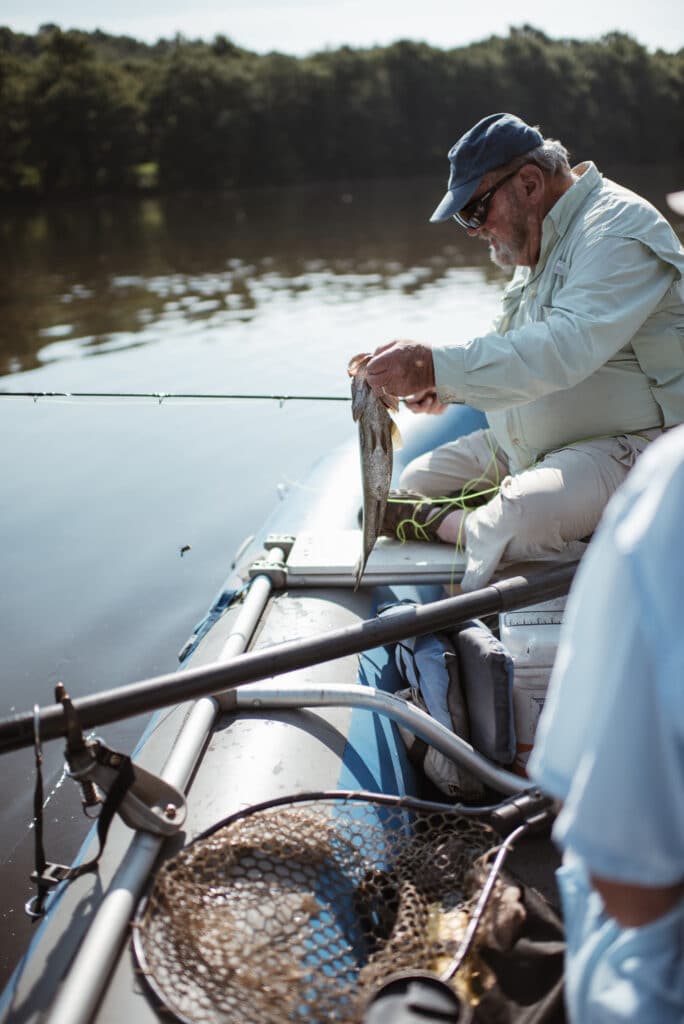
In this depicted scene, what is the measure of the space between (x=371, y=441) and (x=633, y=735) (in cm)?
221

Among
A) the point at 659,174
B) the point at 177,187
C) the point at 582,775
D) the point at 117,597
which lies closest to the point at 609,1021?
the point at 582,775

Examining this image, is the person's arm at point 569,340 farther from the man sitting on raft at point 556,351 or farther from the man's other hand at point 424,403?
the man's other hand at point 424,403

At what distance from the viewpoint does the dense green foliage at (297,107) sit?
151 ft

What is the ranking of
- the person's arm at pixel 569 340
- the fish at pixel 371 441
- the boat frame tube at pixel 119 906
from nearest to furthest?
the boat frame tube at pixel 119 906 → the person's arm at pixel 569 340 → the fish at pixel 371 441

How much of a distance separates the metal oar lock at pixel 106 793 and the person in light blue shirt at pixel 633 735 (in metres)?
1.12

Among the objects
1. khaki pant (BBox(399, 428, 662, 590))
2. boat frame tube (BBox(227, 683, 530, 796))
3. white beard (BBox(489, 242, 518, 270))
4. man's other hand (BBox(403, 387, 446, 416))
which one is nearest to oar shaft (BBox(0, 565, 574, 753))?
boat frame tube (BBox(227, 683, 530, 796))

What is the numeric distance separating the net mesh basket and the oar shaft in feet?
1.04

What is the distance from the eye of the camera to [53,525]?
6.46 m

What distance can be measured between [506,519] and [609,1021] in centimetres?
206

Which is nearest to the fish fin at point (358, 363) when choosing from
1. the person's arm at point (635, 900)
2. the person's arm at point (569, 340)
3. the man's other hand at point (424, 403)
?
the person's arm at point (569, 340)

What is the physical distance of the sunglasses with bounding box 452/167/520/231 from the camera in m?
3.27

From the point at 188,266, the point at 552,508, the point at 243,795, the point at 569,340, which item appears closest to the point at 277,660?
the point at 243,795

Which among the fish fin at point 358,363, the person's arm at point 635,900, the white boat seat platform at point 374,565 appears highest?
the fish fin at point 358,363

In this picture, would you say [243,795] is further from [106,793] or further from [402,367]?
[402,367]
